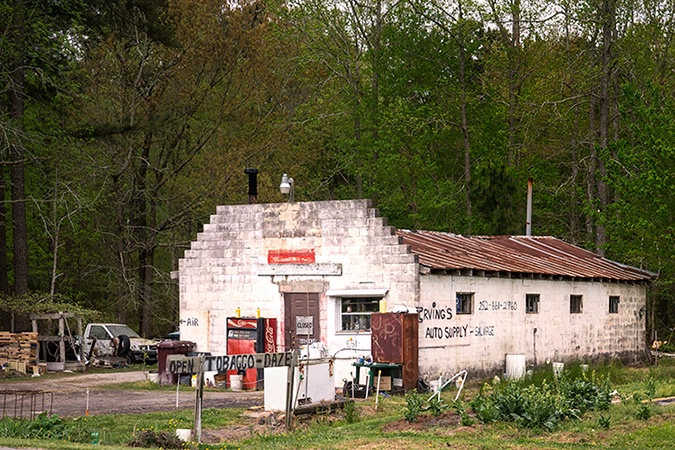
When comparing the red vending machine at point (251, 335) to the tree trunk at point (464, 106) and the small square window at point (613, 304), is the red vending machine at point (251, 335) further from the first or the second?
the tree trunk at point (464, 106)

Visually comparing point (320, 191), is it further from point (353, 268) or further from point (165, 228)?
point (353, 268)

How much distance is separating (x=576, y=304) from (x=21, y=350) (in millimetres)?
16608

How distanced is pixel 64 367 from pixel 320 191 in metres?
22.0

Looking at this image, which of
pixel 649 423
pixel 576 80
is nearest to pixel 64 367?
pixel 649 423

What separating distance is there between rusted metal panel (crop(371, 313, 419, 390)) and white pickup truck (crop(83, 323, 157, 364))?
13745mm

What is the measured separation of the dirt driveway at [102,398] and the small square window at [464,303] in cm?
547

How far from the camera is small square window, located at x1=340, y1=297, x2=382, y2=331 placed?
25.6 metres

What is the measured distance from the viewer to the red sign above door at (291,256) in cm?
2638

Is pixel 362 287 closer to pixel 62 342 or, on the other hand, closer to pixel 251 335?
pixel 251 335

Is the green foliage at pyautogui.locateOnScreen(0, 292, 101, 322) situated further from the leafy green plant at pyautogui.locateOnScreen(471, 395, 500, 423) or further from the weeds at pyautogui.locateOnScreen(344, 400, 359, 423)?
the leafy green plant at pyautogui.locateOnScreen(471, 395, 500, 423)

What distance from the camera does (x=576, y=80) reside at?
44.5m

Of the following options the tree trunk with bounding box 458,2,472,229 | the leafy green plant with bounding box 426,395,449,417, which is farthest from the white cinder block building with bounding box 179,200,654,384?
the tree trunk with bounding box 458,2,472,229

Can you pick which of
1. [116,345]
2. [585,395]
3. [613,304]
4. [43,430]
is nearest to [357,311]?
[585,395]

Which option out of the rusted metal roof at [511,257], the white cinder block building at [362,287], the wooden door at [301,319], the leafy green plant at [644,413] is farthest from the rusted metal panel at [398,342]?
the leafy green plant at [644,413]
